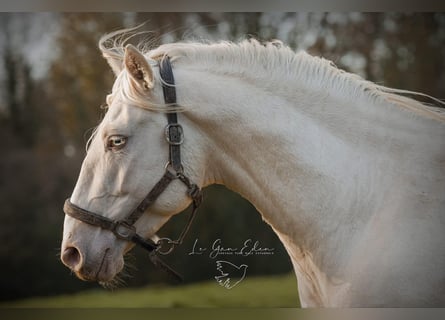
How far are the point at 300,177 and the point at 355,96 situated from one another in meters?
0.40

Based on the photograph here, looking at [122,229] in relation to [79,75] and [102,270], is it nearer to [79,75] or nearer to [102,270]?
[102,270]

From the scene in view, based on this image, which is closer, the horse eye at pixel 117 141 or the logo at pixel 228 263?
the horse eye at pixel 117 141

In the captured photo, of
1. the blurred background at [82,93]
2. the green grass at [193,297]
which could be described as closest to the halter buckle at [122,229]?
the green grass at [193,297]

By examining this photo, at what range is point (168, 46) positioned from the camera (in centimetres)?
191

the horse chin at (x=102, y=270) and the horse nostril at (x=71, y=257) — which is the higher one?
the horse nostril at (x=71, y=257)

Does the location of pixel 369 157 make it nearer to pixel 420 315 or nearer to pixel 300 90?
pixel 300 90

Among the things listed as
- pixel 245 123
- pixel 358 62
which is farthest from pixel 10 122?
pixel 245 123

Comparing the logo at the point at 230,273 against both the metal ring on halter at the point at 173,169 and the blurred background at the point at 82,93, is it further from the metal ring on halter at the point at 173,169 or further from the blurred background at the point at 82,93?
the metal ring on halter at the point at 173,169

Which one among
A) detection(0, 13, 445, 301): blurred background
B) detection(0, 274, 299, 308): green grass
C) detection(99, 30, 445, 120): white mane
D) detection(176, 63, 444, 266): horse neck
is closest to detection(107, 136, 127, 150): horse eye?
detection(99, 30, 445, 120): white mane

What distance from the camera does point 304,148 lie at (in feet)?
5.86

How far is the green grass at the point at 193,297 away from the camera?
163 inches

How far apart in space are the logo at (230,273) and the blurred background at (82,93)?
69 centimetres

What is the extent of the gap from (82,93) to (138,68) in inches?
136

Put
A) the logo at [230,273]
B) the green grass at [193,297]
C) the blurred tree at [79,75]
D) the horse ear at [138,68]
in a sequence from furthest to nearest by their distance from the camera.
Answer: the blurred tree at [79,75] → the green grass at [193,297] → the logo at [230,273] → the horse ear at [138,68]
